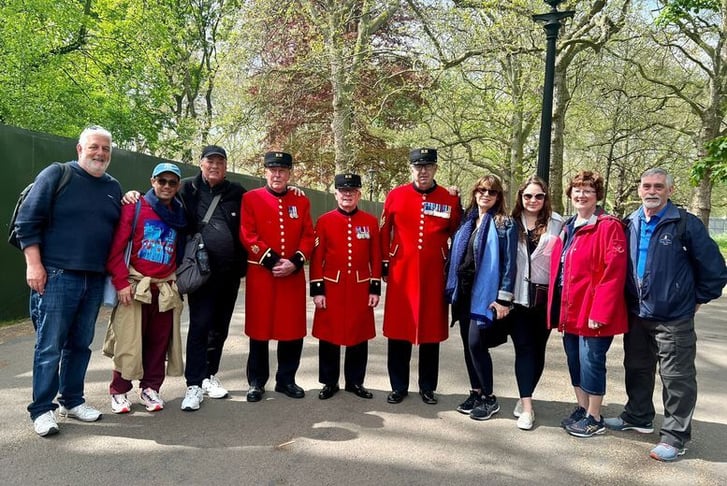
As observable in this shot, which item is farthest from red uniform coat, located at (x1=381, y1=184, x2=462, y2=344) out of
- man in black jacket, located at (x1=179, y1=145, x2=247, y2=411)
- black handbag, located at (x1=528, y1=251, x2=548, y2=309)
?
man in black jacket, located at (x1=179, y1=145, x2=247, y2=411)

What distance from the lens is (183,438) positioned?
356cm

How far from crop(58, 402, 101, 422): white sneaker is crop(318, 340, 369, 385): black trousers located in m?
1.71

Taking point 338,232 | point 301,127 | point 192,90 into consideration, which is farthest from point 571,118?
point 338,232

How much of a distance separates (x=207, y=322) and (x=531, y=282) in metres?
2.52

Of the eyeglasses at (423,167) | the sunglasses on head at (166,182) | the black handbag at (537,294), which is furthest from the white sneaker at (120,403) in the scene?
the black handbag at (537,294)

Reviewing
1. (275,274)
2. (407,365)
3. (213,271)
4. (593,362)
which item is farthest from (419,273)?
(213,271)

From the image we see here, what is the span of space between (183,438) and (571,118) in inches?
722

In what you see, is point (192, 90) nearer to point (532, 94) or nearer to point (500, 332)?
point (532, 94)

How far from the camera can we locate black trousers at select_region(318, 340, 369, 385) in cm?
444

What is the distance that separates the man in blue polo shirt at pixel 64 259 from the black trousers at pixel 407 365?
2283 mm

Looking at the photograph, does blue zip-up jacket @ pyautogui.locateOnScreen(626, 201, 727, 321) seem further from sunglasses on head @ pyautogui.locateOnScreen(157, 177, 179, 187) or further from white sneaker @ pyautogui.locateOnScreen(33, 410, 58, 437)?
white sneaker @ pyautogui.locateOnScreen(33, 410, 58, 437)

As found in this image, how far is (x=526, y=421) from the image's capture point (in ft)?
12.7

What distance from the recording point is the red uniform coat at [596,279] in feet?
11.7

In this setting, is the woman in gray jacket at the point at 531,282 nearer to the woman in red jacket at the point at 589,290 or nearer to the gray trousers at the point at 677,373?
the woman in red jacket at the point at 589,290
